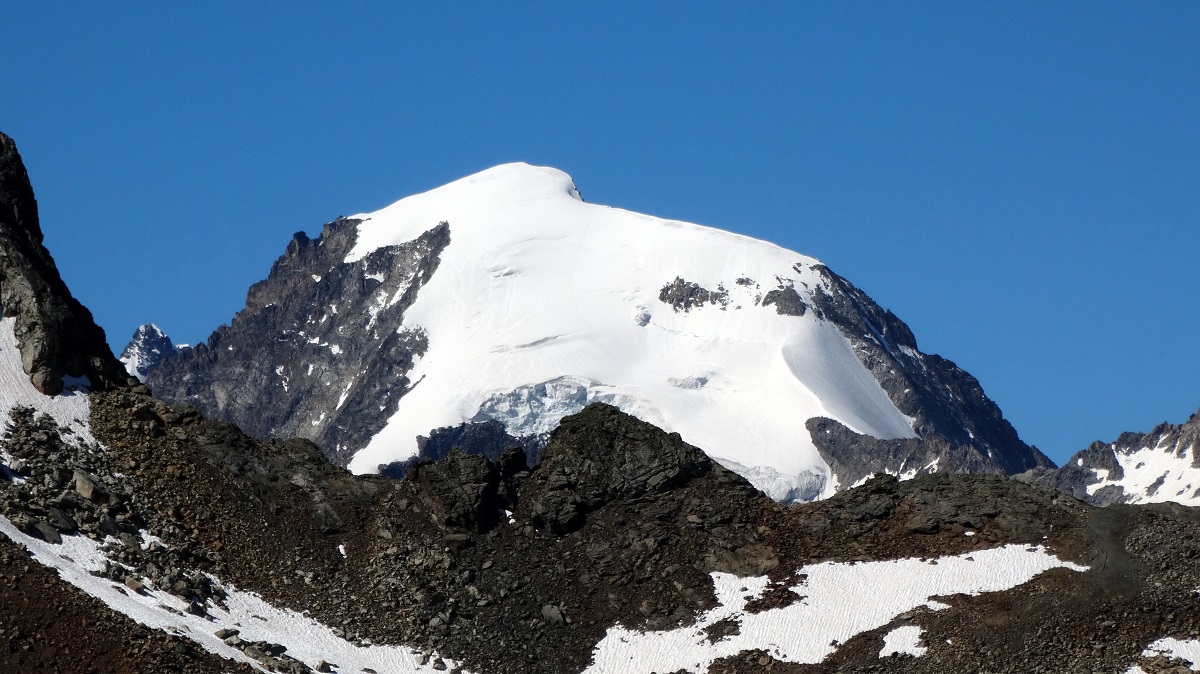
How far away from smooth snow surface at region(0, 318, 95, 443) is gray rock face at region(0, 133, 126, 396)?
0.40 metres

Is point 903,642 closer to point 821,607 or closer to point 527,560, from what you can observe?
point 821,607

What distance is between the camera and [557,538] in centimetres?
9756

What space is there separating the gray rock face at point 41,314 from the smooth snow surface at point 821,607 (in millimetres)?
31144

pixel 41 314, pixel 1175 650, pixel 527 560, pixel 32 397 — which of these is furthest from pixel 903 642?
pixel 41 314

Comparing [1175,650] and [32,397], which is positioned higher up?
[32,397]

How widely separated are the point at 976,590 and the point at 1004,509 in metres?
8.31

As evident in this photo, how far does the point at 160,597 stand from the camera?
271ft

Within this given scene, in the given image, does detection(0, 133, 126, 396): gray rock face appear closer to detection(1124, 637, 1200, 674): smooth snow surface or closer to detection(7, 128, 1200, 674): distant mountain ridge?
detection(7, 128, 1200, 674): distant mountain ridge

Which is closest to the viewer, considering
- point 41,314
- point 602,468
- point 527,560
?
point 527,560

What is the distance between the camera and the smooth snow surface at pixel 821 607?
86.2 m

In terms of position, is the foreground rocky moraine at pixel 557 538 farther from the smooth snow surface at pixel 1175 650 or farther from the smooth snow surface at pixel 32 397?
the smooth snow surface at pixel 32 397

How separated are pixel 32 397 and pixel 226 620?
61.4 ft

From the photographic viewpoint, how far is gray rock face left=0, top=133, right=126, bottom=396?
96.4 meters

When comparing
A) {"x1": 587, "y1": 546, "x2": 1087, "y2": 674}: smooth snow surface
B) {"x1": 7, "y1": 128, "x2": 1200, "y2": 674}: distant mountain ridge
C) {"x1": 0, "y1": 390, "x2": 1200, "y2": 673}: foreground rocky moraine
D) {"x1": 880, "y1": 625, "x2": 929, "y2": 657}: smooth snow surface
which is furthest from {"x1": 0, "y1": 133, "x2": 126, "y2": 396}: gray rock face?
{"x1": 880, "y1": 625, "x2": 929, "y2": 657}: smooth snow surface
